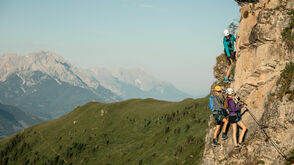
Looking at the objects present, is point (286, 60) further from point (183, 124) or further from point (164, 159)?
point (183, 124)

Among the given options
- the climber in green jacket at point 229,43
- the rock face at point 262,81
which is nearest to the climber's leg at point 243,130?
the rock face at point 262,81

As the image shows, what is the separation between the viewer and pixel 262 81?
2597cm

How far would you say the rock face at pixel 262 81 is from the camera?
72.6ft

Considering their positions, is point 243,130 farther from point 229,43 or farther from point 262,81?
point 229,43

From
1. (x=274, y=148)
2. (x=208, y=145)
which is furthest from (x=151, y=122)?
(x=274, y=148)

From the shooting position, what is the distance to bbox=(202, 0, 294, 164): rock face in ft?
72.6

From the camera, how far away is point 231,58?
32531 millimetres

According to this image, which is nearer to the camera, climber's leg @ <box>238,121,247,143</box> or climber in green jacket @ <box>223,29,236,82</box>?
climber's leg @ <box>238,121,247,143</box>

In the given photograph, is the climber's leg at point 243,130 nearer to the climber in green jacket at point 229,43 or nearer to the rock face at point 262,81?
the rock face at point 262,81

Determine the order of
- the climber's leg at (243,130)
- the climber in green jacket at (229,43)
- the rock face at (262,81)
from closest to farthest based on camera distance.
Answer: the rock face at (262,81)
the climber's leg at (243,130)
the climber in green jacket at (229,43)

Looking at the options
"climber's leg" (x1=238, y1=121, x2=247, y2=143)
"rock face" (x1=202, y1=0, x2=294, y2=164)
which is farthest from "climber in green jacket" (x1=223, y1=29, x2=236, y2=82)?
"climber's leg" (x1=238, y1=121, x2=247, y2=143)

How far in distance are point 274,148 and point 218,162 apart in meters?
7.85

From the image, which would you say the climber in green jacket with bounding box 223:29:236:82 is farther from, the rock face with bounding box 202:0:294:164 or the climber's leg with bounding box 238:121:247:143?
the climber's leg with bounding box 238:121:247:143

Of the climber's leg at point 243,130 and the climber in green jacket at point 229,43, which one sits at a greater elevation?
the climber in green jacket at point 229,43
